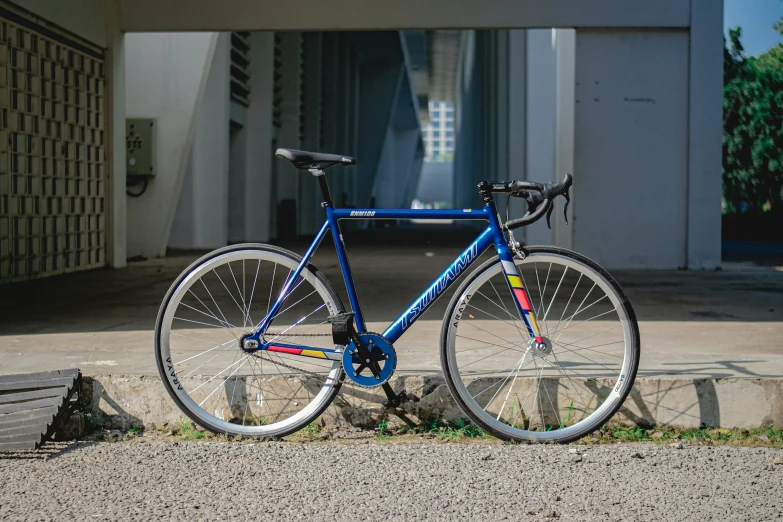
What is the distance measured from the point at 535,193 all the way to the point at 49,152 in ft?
23.9

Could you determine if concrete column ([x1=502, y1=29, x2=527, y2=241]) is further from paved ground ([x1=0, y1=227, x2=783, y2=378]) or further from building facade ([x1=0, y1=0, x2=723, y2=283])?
paved ground ([x1=0, y1=227, x2=783, y2=378])

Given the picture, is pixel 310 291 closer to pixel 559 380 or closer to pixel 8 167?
pixel 559 380

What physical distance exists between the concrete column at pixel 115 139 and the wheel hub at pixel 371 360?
807cm

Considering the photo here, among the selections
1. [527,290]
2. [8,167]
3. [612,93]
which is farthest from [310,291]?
[612,93]

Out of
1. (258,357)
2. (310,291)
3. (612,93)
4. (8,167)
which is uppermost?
(612,93)

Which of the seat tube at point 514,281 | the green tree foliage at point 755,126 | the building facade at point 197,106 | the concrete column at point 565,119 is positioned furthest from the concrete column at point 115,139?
the green tree foliage at point 755,126

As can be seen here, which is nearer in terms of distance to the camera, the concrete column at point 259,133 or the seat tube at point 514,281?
the seat tube at point 514,281

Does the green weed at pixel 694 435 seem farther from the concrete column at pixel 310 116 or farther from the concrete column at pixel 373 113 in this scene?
the concrete column at pixel 373 113

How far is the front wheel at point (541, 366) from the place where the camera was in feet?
11.6

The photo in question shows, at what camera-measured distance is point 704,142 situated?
11.1 m

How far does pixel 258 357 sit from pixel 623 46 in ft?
28.7

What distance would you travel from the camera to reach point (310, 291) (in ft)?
12.6

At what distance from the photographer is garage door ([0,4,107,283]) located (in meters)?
8.64

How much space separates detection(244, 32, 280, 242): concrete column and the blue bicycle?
49.1ft
